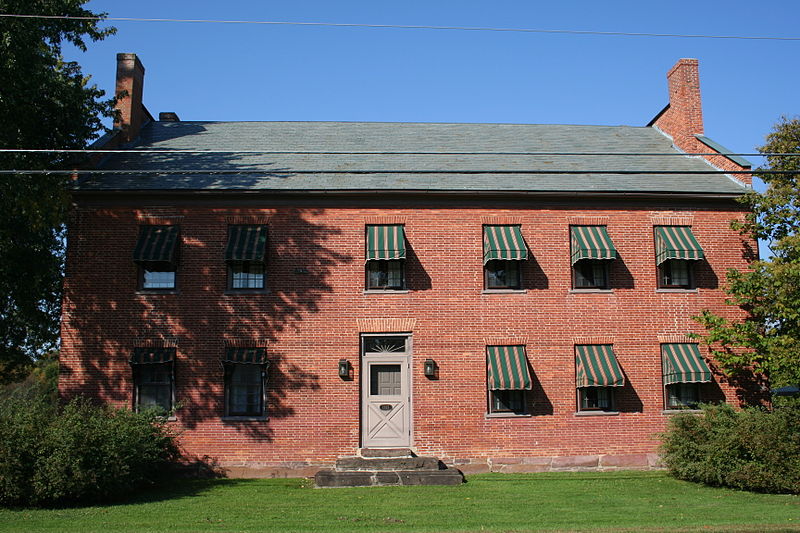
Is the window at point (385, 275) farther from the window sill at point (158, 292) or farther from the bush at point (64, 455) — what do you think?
the bush at point (64, 455)

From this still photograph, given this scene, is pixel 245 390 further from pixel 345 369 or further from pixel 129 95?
pixel 129 95

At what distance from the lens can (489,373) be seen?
1714 centimetres

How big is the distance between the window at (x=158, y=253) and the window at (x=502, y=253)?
7.54 metres

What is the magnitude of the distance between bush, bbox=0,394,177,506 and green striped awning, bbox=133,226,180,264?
3.89m

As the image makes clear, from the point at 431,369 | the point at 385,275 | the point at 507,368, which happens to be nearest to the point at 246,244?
the point at 385,275

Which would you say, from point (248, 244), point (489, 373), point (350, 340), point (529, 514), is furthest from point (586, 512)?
point (248, 244)

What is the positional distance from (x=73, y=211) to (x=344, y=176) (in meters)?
6.68

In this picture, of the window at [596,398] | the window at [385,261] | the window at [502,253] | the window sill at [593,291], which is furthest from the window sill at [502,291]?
the window at [596,398]

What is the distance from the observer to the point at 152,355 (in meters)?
16.9

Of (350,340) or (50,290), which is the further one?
(50,290)

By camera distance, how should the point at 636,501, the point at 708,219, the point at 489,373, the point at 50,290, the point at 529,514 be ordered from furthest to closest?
the point at 50,290 < the point at 708,219 < the point at 489,373 < the point at 636,501 < the point at 529,514

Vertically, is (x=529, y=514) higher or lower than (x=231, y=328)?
lower

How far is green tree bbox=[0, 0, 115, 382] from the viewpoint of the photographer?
1517 cm

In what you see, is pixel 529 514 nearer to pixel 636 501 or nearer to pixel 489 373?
pixel 636 501
